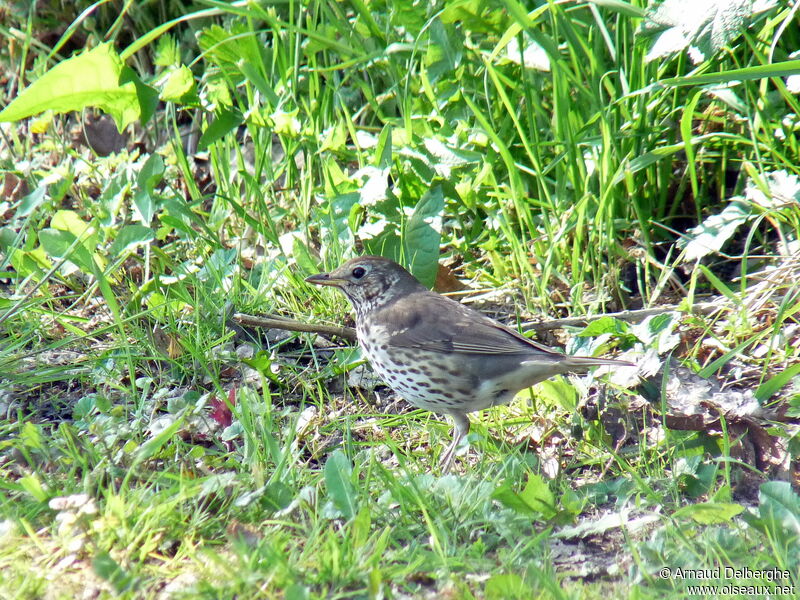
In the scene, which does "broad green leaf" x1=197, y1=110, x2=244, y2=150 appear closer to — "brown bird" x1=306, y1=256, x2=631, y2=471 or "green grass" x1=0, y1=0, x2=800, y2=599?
"green grass" x1=0, y1=0, x2=800, y2=599

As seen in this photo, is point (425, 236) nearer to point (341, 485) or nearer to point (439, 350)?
point (439, 350)

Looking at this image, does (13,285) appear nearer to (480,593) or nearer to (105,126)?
(105,126)

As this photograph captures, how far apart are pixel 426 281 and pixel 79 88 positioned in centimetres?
200

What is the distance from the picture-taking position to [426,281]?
4.59 meters

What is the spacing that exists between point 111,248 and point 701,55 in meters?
2.92

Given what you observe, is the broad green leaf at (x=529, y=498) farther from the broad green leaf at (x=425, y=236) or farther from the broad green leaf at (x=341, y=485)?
the broad green leaf at (x=425, y=236)

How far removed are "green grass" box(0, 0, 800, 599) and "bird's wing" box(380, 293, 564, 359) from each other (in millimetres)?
293

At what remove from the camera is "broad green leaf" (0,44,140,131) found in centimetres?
444

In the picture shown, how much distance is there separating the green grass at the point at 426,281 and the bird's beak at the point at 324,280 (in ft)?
1.18

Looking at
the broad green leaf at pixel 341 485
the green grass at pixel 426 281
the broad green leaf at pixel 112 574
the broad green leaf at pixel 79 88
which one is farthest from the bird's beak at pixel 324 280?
the broad green leaf at pixel 112 574

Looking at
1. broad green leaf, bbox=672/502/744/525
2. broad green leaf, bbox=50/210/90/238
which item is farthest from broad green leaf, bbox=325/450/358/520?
broad green leaf, bbox=50/210/90/238

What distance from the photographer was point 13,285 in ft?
16.2

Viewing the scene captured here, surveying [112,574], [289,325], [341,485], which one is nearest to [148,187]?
[289,325]

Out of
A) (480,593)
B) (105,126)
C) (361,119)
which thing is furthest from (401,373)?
(105,126)
